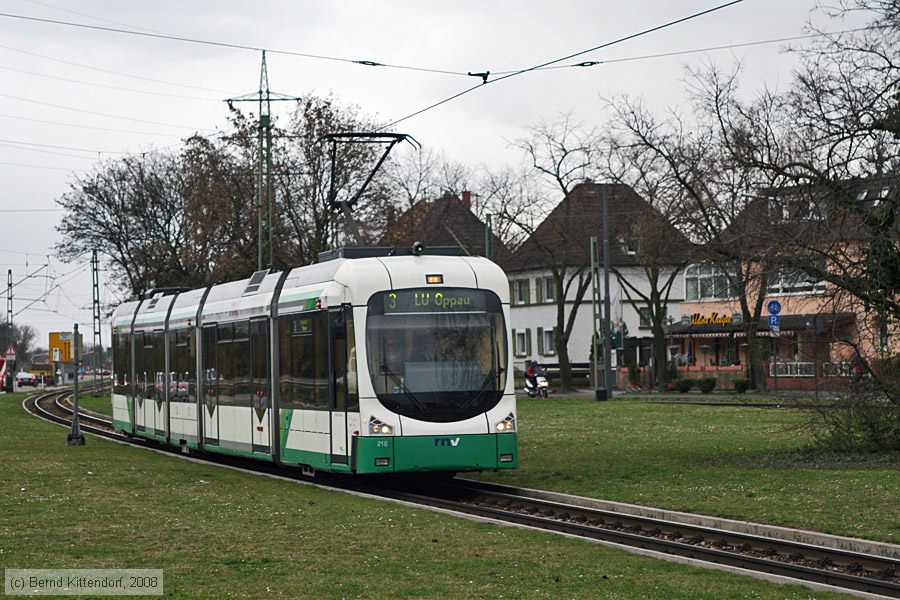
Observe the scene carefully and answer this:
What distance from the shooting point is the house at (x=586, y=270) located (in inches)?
2434

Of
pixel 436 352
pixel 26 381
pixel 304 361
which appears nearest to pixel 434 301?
pixel 436 352

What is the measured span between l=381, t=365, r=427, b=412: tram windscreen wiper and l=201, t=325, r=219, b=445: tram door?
7.46 m

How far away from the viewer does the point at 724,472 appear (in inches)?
853

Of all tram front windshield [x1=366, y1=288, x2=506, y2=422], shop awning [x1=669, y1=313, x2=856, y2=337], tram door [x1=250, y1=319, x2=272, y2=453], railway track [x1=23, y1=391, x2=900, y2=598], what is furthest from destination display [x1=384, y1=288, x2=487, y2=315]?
shop awning [x1=669, y1=313, x2=856, y2=337]

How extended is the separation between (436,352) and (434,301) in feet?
2.44

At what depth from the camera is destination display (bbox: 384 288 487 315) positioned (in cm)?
1989

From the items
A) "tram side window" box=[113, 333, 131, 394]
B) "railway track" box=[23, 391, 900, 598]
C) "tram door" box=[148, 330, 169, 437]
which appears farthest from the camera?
"tram side window" box=[113, 333, 131, 394]

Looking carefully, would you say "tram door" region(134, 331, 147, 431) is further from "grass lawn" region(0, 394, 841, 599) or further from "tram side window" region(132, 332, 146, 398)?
"grass lawn" region(0, 394, 841, 599)

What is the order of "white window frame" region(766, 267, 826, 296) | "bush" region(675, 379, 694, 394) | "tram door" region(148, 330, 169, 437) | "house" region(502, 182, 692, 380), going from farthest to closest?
"bush" region(675, 379, 694, 394) < "house" region(502, 182, 692, 380) < "tram door" region(148, 330, 169, 437) < "white window frame" region(766, 267, 826, 296)

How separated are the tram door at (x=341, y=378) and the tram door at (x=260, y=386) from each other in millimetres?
3120

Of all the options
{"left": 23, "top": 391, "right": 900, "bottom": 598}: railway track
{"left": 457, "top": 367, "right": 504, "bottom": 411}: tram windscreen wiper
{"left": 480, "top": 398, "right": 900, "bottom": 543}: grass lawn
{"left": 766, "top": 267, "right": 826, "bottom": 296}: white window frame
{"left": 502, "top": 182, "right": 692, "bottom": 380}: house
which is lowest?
{"left": 23, "top": 391, "right": 900, "bottom": 598}: railway track

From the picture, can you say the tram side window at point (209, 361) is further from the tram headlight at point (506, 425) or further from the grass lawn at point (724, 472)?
the tram headlight at point (506, 425)

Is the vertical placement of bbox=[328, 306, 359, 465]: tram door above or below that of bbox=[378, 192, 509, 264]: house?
below

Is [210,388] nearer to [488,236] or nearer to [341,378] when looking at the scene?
[341,378]
